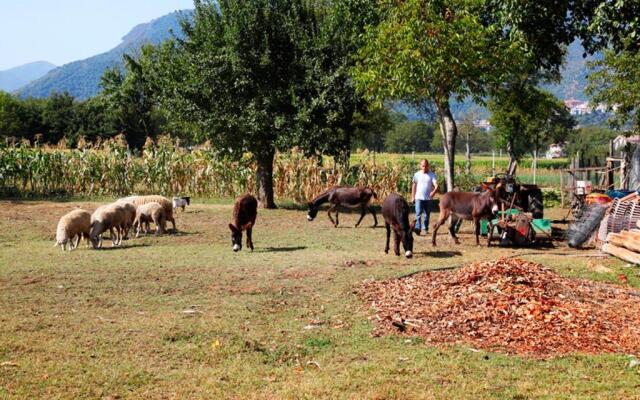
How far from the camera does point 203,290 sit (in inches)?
451

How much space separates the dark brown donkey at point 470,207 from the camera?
16281 mm

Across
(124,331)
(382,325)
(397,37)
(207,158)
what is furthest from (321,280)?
(207,158)

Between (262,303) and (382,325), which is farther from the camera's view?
(262,303)

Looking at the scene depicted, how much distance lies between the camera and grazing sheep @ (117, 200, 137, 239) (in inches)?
685

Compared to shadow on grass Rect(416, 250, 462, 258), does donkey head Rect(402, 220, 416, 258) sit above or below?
above

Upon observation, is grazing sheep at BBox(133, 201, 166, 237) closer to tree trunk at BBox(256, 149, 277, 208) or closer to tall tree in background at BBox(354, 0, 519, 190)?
tall tree in background at BBox(354, 0, 519, 190)

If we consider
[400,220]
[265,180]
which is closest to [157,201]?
[400,220]

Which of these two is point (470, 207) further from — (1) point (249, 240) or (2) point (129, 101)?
(2) point (129, 101)

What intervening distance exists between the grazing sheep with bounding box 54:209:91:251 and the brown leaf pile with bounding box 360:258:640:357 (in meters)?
8.21

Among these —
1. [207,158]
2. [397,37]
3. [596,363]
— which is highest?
[397,37]

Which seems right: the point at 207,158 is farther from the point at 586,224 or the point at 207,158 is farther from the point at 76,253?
the point at 586,224

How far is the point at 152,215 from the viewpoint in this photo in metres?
18.4

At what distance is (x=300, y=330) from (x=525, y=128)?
43.9 m

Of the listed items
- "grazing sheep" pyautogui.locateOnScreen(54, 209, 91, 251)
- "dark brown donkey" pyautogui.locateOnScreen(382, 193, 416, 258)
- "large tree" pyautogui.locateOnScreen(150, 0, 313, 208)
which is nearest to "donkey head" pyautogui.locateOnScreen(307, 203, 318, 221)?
"large tree" pyautogui.locateOnScreen(150, 0, 313, 208)
